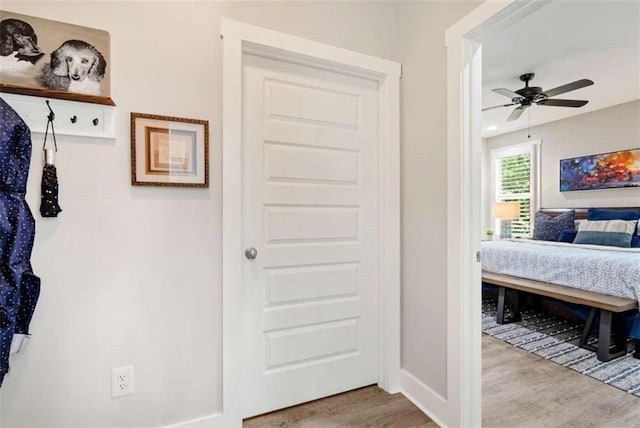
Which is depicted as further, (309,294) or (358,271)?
(358,271)

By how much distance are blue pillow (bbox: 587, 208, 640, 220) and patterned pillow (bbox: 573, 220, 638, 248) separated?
0.23 meters

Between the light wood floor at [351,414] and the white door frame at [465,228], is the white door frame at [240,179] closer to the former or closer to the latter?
the light wood floor at [351,414]

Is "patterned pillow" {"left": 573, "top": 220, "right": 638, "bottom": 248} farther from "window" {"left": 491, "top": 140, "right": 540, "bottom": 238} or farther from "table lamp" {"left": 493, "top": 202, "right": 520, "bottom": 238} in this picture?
"window" {"left": 491, "top": 140, "right": 540, "bottom": 238}

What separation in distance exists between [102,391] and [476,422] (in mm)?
1750

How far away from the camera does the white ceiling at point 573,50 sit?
2.38 meters

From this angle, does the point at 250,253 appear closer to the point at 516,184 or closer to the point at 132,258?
the point at 132,258

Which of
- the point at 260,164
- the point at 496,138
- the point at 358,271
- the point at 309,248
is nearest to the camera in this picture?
the point at 260,164

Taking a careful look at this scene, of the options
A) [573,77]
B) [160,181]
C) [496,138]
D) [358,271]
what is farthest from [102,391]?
[496,138]

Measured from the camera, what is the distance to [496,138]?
611 centimetres

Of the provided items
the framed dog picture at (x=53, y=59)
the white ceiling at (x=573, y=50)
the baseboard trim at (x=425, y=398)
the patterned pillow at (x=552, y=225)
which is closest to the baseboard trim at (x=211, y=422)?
the baseboard trim at (x=425, y=398)

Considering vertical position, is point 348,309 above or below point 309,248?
below

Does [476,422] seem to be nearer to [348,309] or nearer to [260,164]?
[348,309]

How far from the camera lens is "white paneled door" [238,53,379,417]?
182 centimetres

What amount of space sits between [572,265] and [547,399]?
4.56ft
